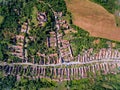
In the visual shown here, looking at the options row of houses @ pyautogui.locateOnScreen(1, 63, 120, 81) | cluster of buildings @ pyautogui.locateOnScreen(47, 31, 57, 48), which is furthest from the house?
row of houses @ pyautogui.locateOnScreen(1, 63, 120, 81)

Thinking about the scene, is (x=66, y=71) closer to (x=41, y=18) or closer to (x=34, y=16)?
(x=41, y=18)

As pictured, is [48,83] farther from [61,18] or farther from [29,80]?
[61,18]

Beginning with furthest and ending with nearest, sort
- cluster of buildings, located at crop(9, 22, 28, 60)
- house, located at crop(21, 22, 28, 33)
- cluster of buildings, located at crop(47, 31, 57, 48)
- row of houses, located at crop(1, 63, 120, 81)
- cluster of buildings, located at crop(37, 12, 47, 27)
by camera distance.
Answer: cluster of buildings, located at crop(37, 12, 47, 27)
house, located at crop(21, 22, 28, 33)
cluster of buildings, located at crop(47, 31, 57, 48)
cluster of buildings, located at crop(9, 22, 28, 60)
row of houses, located at crop(1, 63, 120, 81)

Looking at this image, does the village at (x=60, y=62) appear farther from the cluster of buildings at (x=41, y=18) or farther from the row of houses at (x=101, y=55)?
the cluster of buildings at (x=41, y=18)

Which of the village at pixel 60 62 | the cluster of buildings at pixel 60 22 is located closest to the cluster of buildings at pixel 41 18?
the cluster of buildings at pixel 60 22

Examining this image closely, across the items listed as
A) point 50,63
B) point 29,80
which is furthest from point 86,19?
point 29,80

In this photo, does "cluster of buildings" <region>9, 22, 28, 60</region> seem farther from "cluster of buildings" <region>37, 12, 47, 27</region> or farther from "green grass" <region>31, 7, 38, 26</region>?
"cluster of buildings" <region>37, 12, 47, 27</region>
